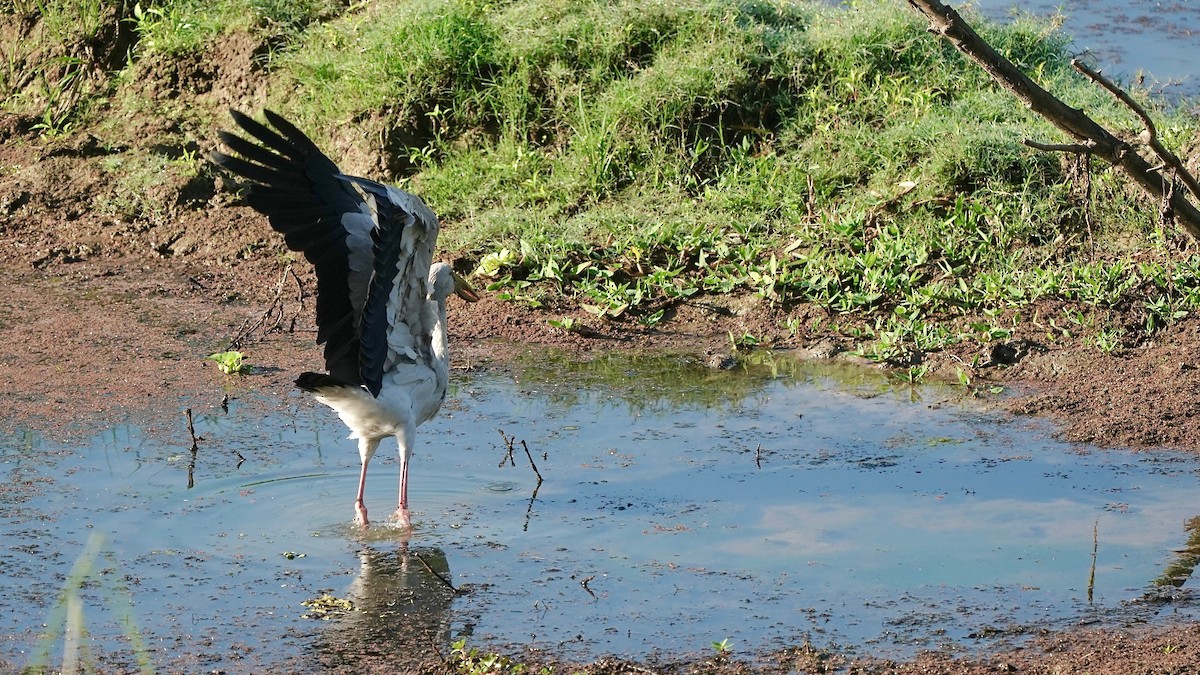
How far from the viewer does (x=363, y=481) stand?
20.2 feet

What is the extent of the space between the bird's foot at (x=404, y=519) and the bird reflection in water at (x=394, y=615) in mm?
168

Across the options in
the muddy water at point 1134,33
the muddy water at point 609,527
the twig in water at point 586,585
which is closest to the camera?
the muddy water at point 609,527

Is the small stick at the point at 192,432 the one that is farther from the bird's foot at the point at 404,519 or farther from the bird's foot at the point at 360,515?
the bird's foot at the point at 404,519

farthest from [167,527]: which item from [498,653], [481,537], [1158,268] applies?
[1158,268]

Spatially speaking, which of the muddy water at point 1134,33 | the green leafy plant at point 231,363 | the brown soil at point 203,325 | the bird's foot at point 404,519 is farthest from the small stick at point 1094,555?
the muddy water at point 1134,33

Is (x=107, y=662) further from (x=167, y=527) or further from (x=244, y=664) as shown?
(x=167, y=527)

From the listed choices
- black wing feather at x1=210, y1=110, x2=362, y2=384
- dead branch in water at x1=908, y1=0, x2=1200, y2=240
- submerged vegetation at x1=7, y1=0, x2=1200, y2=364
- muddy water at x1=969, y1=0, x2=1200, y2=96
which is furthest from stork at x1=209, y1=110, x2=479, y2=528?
muddy water at x1=969, y1=0, x2=1200, y2=96

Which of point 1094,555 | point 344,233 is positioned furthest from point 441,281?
point 1094,555

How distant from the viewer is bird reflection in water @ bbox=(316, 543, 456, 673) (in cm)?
471

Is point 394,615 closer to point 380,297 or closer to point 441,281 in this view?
point 380,297

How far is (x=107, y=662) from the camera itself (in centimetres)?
464

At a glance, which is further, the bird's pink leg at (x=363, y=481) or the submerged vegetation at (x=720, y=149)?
the submerged vegetation at (x=720, y=149)

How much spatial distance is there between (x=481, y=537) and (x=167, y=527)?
114cm

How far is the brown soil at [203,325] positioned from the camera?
6.80 m
